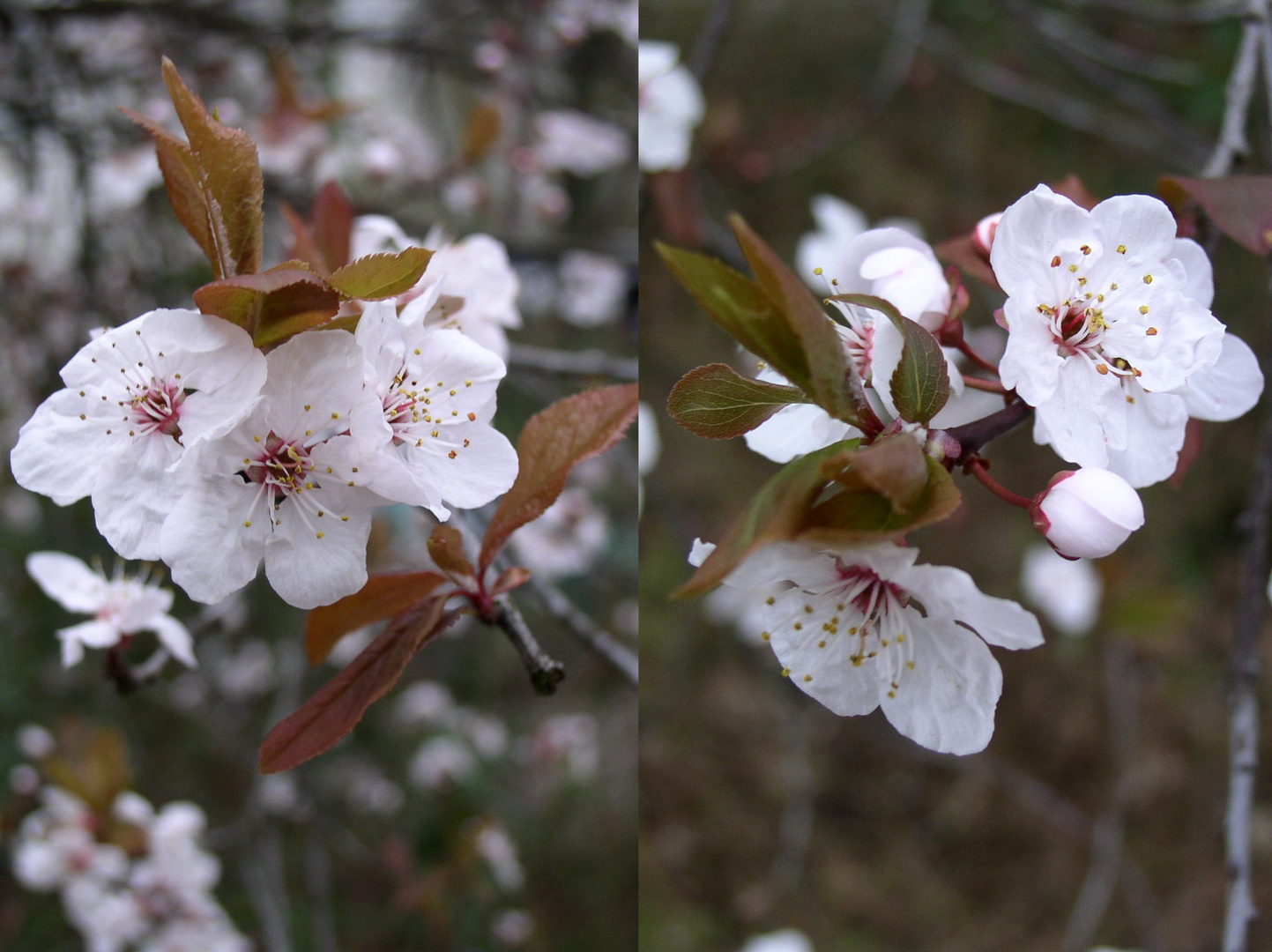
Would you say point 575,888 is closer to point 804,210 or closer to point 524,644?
point 804,210

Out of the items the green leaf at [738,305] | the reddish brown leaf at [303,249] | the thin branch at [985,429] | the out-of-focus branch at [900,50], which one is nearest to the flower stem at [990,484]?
the thin branch at [985,429]

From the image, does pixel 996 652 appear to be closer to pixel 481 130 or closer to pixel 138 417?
pixel 481 130

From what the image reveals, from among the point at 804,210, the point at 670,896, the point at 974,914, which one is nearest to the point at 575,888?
the point at 670,896

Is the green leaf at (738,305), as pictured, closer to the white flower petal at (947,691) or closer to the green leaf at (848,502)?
the green leaf at (848,502)

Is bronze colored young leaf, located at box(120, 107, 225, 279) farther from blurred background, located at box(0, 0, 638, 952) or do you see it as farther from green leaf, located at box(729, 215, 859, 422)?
blurred background, located at box(0, 0, 638, 952)

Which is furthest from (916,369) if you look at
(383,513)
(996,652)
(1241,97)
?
(996,652)

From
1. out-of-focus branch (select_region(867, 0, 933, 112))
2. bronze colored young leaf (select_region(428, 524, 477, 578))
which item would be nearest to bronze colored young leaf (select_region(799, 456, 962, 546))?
bronze colored young leaf (select_region(428, 524, 477, 578))
